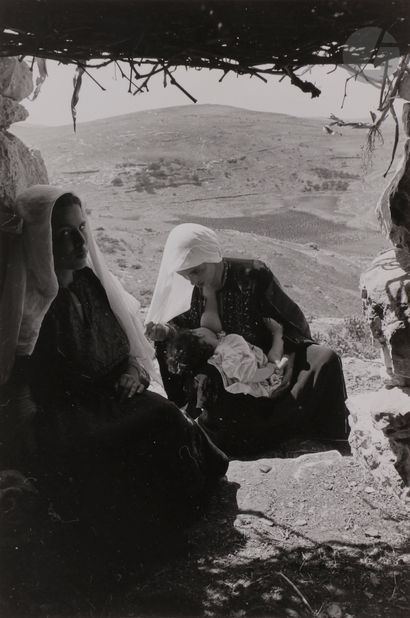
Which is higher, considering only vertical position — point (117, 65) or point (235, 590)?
point (117, 65)

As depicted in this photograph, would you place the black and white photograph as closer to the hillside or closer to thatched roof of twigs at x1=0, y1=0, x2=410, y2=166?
thatched roof of twigs at x1=0, y1=0, x2=410, y2=166

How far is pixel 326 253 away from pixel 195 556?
13.9m

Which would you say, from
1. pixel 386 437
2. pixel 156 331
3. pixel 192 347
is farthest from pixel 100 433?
pixel 386 437

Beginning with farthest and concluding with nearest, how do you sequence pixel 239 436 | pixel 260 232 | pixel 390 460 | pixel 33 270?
pixel 260 232
pixel 239 436
pixel 390 460
pixel 33 270

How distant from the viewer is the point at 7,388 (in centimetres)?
310

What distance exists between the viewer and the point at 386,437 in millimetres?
3777

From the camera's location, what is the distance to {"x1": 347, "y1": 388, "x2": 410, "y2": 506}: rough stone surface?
361 cm

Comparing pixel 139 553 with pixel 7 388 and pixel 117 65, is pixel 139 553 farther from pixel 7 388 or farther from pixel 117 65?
pixel 117 65

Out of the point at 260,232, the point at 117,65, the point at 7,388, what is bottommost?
the point at 260,232

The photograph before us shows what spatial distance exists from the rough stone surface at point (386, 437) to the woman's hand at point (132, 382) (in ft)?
4.33

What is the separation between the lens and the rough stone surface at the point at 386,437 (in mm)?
3613

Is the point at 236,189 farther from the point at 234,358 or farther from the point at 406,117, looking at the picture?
the point at 406,117

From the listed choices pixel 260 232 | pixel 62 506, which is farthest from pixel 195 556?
pixel 260 232

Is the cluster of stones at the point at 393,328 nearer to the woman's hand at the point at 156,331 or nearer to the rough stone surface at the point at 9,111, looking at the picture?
the woman's hand at the point at 156,331
